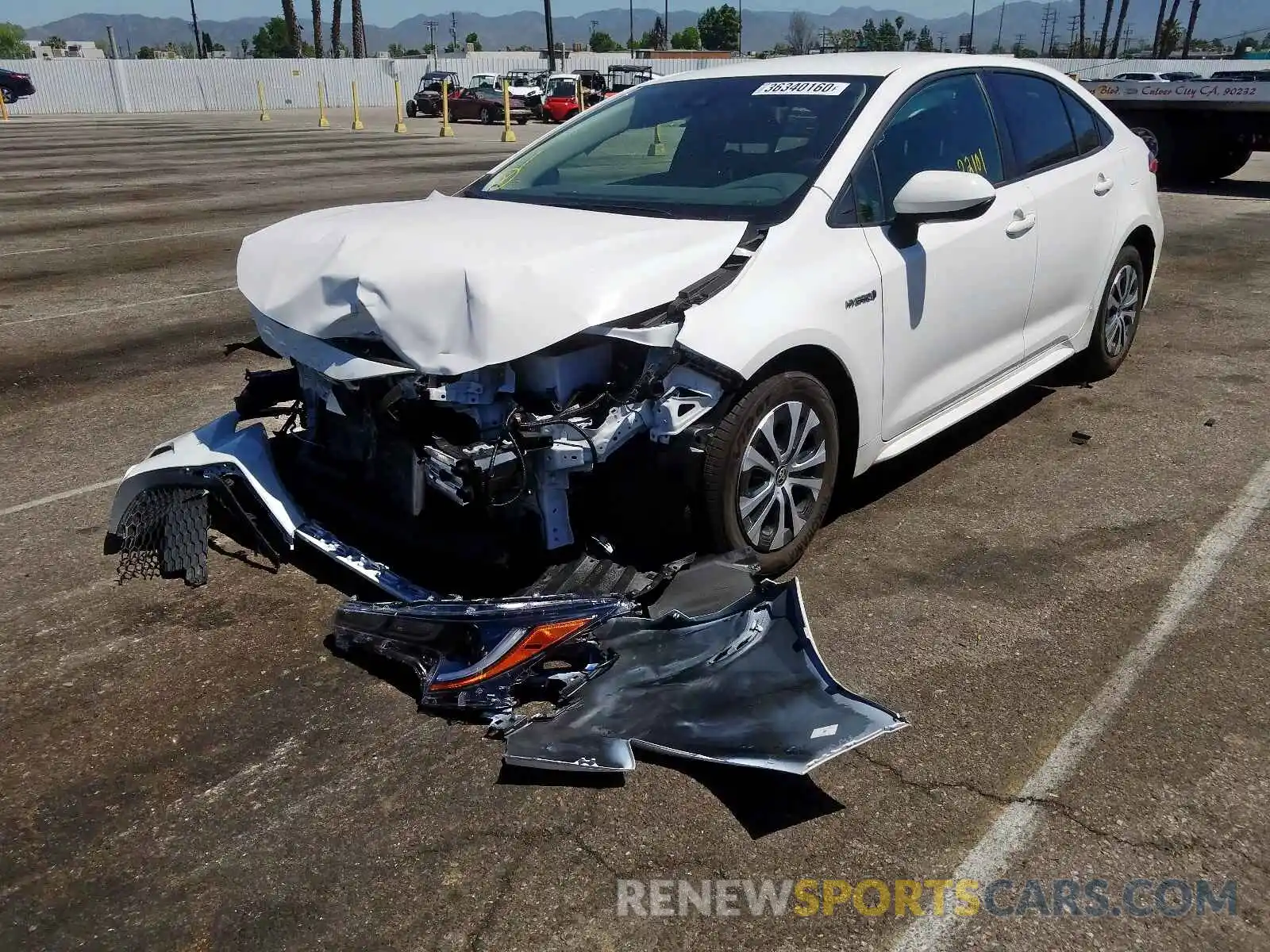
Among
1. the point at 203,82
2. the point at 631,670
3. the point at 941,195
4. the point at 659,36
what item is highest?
the point at 659,36

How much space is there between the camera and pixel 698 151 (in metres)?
4.48

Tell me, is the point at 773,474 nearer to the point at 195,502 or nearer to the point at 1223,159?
the point at 195,502

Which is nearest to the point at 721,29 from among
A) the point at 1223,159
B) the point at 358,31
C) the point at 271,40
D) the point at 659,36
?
the point at 659,36

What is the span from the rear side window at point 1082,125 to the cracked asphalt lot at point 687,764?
1400 millimetres

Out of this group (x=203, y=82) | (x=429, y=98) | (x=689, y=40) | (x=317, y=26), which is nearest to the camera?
(x=429, y=98)

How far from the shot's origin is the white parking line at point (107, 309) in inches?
324

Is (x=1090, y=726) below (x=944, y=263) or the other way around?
below

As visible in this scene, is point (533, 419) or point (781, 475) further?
point (781, 475)

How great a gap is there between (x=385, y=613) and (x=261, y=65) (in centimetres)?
5786

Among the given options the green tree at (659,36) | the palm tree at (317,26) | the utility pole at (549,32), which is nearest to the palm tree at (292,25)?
the palm tree at (317,26)

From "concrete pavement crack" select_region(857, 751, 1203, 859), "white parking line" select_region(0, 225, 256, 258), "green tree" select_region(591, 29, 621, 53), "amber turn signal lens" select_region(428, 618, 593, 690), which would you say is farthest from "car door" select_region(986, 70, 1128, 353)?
"green tree" select_region(591, 29, 621, 53)

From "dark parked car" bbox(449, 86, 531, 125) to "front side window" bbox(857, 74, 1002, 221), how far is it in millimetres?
35241

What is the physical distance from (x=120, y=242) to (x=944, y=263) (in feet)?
33.9

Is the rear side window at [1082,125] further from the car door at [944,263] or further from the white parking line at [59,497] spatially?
the white parking line at [59,497]
